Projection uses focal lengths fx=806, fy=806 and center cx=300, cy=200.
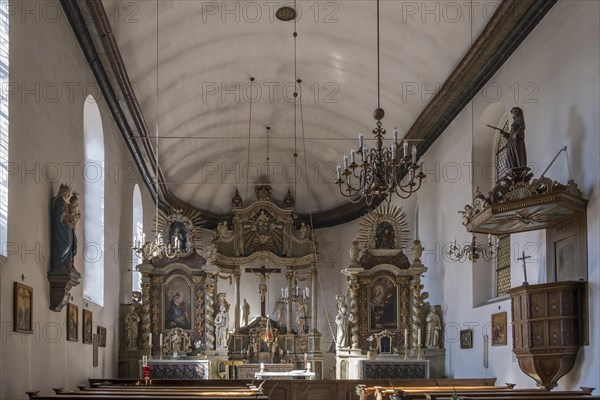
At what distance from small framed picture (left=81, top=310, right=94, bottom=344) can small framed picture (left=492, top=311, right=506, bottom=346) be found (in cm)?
774

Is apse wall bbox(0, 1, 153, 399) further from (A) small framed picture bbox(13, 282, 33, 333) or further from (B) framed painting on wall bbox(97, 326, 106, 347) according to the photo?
(B) framed painting on wall bbox(97, 326, 106, 347)

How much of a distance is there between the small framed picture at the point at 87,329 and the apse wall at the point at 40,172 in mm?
142

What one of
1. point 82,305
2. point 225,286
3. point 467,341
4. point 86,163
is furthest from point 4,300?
point 225,286

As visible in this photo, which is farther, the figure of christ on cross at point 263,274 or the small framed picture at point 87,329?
the figure of christ on cross at point 263,274

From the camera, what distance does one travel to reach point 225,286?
92.4 feet

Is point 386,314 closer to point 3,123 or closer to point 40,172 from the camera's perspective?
point 40,172

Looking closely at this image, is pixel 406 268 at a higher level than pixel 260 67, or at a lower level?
lower

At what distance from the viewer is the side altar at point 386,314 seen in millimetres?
19344

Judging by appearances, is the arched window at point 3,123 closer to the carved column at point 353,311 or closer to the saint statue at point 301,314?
the carved column at point 353,311

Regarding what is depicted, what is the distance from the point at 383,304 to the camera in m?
19.9

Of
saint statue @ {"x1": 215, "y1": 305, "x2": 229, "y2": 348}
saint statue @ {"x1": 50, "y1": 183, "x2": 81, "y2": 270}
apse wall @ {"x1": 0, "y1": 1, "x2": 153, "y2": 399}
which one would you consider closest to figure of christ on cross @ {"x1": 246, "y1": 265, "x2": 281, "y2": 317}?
saint statue @ {"x1": 215, "y1": 305, "x2": 229, "y2": 348}

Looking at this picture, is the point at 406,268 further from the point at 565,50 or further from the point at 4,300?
the point at 4,300

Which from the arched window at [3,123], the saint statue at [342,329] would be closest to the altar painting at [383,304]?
the saint statue at [342,329]

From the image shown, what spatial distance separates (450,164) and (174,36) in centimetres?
703
